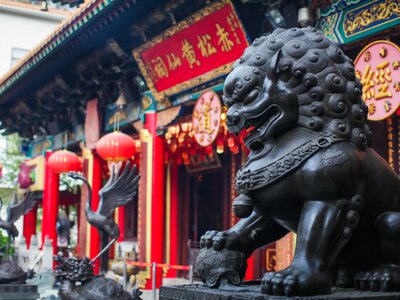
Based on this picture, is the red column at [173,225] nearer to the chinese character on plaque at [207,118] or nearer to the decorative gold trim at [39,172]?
the chinese character on plaque at [207,118]

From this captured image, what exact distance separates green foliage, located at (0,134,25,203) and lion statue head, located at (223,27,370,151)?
2021cm

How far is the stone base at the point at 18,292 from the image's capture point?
21.3 feet

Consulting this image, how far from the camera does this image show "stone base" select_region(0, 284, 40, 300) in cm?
648

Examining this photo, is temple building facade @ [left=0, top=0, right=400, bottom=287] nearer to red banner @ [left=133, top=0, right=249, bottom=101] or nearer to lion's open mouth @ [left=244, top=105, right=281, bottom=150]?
red banner @ [left=133, top=0, right=249, bottom=101]

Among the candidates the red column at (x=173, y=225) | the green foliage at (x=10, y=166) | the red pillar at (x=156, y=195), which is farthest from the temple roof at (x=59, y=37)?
the green foliage at (x=10, y=166)

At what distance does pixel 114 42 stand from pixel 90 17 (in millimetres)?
991

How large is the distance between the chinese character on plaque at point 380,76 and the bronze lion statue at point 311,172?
2932mm

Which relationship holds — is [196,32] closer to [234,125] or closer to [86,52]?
[86,52]

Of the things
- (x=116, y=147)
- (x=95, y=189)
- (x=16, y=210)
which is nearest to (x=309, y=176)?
(x=16, y=210)

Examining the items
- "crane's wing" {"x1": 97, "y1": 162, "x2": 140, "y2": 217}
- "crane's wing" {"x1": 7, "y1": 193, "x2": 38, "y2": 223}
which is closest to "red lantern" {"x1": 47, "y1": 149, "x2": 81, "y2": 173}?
"crane's wing" {"x1": 7, "y1": 193, "x2": 38, "y2": 223}

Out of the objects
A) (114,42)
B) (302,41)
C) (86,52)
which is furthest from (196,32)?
(302,41)

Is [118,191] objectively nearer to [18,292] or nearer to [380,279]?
[18,292]

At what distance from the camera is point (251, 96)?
216 cm

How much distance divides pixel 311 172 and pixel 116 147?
6708mm
